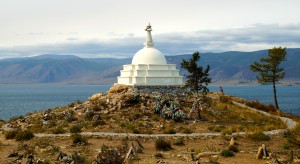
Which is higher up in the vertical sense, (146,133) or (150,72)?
(150,72)

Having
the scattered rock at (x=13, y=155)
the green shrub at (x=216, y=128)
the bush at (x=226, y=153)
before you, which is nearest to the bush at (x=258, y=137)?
the green shrub at (x=216, y=128)

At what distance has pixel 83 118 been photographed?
38.9 m

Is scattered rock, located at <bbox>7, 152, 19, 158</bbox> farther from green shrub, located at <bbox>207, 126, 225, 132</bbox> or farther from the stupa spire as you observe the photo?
the stupa spire

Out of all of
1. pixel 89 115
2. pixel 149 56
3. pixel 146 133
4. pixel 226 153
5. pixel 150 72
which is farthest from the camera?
pixel 149 56

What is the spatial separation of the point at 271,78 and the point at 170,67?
12.5 metres

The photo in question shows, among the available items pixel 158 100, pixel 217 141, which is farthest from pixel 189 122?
pixel 217 141

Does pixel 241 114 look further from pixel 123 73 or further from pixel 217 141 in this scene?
pixel 123 73

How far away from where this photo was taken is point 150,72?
48.4m

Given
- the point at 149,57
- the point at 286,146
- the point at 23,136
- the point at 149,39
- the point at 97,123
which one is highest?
the point at 149,39

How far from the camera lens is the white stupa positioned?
1890 inches

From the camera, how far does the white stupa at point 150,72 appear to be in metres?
48.0

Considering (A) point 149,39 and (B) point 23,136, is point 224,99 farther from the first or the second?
(B) point 23,136

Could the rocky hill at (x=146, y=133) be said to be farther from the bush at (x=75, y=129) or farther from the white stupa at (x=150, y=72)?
the white stupa at (x=150, y=72)

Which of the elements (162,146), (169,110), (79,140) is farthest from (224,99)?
(79,140)
